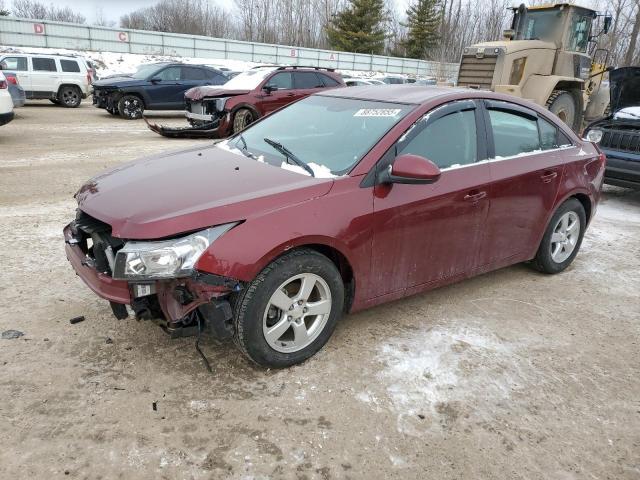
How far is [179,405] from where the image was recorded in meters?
2.75

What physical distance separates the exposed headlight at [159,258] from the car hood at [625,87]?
352 inches

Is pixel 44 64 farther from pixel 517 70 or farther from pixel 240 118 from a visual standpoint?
pixel 517 70

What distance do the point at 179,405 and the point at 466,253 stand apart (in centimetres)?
228

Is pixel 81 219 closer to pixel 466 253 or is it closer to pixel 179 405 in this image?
pixel 179 405

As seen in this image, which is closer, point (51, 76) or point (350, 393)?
point (350, 393)

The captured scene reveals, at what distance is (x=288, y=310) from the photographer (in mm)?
3025

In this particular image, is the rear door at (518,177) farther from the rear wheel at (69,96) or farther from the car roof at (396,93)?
the rear wheel at (69,96)

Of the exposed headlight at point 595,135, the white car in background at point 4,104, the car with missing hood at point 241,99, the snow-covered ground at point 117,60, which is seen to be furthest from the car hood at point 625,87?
the snow-covered ground at point 117,60

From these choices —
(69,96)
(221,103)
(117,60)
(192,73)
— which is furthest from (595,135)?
(117,60)

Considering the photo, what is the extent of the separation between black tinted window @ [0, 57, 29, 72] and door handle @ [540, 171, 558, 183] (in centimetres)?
1771

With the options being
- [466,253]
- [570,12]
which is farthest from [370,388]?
[570,12]

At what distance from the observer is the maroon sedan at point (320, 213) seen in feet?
9.01

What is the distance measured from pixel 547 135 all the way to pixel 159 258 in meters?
3.50

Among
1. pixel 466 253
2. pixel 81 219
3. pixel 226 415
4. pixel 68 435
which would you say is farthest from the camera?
pixel 466 253
